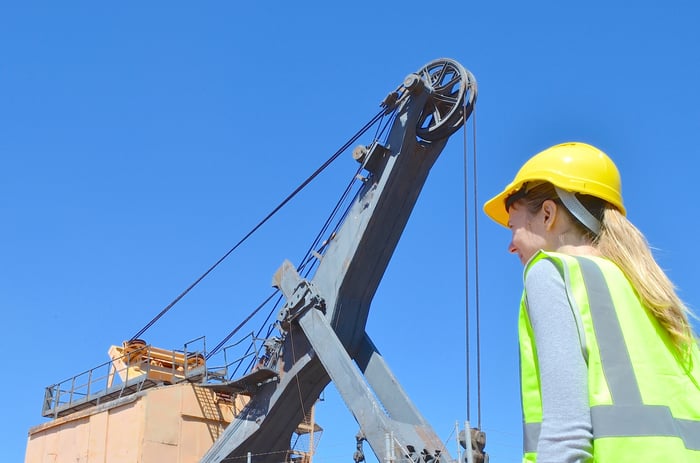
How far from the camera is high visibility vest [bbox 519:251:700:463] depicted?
181 centimetres

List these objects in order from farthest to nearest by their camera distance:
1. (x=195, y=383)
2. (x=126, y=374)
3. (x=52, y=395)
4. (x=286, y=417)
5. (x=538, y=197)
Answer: (x=52, y=395)
(x=126, y=374)
(x=195, y=383)
(x=286, y=417)
(x=538, y=197)

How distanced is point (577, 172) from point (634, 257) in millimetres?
283

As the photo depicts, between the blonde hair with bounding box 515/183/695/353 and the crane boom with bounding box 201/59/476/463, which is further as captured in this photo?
the crane boom with bounding box 201/59/476/463

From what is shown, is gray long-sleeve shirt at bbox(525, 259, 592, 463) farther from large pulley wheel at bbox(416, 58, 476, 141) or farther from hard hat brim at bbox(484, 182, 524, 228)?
large pulley wheel at bbox(416, 58, 476, 141)

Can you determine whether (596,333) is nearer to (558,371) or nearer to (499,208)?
(558,371)

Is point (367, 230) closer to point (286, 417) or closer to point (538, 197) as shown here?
point (286, 417)

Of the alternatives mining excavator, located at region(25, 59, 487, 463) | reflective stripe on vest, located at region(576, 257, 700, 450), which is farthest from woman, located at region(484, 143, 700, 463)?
mining excavator, located at region(25, 59, 487, 463)

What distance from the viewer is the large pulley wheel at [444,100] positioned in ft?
47.0

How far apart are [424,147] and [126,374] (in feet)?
27.3

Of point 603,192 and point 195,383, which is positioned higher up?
point 195,383

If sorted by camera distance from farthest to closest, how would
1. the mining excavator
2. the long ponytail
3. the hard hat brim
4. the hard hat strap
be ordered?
the mining excavator < the hard hat brim < the hard hat strap < the long ponytail

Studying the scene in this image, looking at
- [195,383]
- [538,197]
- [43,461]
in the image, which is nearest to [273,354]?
[195,383]

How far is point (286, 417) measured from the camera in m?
15.3

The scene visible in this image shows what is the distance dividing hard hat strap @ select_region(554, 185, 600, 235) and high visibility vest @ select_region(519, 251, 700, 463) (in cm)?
18
